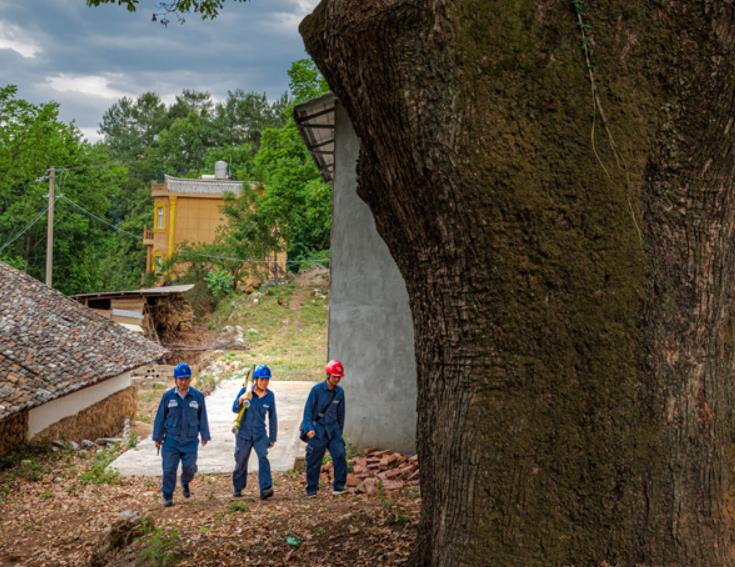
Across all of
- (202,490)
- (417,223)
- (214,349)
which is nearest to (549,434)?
(417,223)

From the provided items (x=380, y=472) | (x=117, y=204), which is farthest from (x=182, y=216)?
(x=380, y=472)

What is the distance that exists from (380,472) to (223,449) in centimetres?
450

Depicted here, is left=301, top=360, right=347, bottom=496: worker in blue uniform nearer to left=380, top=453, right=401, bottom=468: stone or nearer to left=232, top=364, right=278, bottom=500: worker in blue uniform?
left=232, top=364, right=278, bottom=500: worker in blue uniform

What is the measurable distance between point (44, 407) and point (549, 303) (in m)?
13.8

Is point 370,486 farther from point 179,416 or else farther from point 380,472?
point 179,416

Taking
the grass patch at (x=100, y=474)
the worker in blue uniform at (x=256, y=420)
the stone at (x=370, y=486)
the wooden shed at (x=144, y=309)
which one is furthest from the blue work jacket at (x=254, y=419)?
the wooden shed at (x=144, y=309)

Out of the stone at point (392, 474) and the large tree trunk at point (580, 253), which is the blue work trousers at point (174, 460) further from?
the large tree trunk at point (580, 253)

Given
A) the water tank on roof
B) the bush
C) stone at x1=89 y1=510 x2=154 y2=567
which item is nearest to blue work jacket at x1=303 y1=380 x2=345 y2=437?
stone at x1=89 y1=510 x2=154 y2=567

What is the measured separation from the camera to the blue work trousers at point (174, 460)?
8.57m

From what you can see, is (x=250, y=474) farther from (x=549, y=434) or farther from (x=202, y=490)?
(x=549, y=434)

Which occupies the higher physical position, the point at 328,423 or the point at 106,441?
the point at 328,423

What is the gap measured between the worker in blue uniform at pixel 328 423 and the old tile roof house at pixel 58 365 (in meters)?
6.16

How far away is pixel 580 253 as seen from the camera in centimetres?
354

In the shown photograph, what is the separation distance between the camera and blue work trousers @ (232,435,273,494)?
8.47 metres
